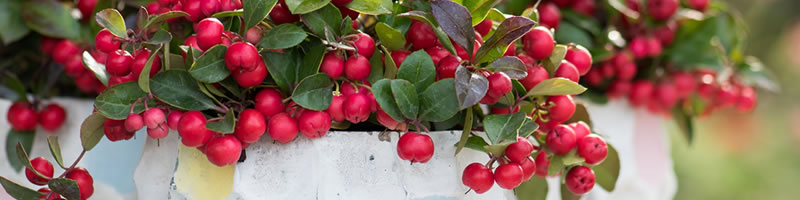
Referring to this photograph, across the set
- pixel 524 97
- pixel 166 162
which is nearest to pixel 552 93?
pixel 524 97

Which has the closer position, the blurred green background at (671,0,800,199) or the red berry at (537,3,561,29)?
the red berry at (537,3,561,29)

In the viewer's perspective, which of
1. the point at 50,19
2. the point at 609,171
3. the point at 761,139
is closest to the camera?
the point at 609,171

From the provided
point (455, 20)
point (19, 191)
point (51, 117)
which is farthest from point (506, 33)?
point (51, 117)

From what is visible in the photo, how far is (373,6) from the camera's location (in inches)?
18.3

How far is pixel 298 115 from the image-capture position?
455mm

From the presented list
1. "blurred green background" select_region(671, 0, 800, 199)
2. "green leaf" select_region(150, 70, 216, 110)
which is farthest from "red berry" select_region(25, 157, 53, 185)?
"blurred green background" select_region(671, 0, 800, 199)

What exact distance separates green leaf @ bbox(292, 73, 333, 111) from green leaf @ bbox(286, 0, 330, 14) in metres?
0.04

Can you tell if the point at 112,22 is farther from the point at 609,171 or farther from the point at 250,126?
the point at 609,171

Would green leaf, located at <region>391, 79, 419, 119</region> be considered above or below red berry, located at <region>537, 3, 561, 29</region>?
above

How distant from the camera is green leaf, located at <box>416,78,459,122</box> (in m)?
0.44

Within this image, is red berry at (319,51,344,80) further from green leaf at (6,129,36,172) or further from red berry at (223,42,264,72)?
green leaf at (6,129,36,172)

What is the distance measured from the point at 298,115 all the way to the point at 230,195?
0.07 m

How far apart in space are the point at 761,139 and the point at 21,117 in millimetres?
2594

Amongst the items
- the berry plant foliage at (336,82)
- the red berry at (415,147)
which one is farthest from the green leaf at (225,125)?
the red berry at (415,147)
